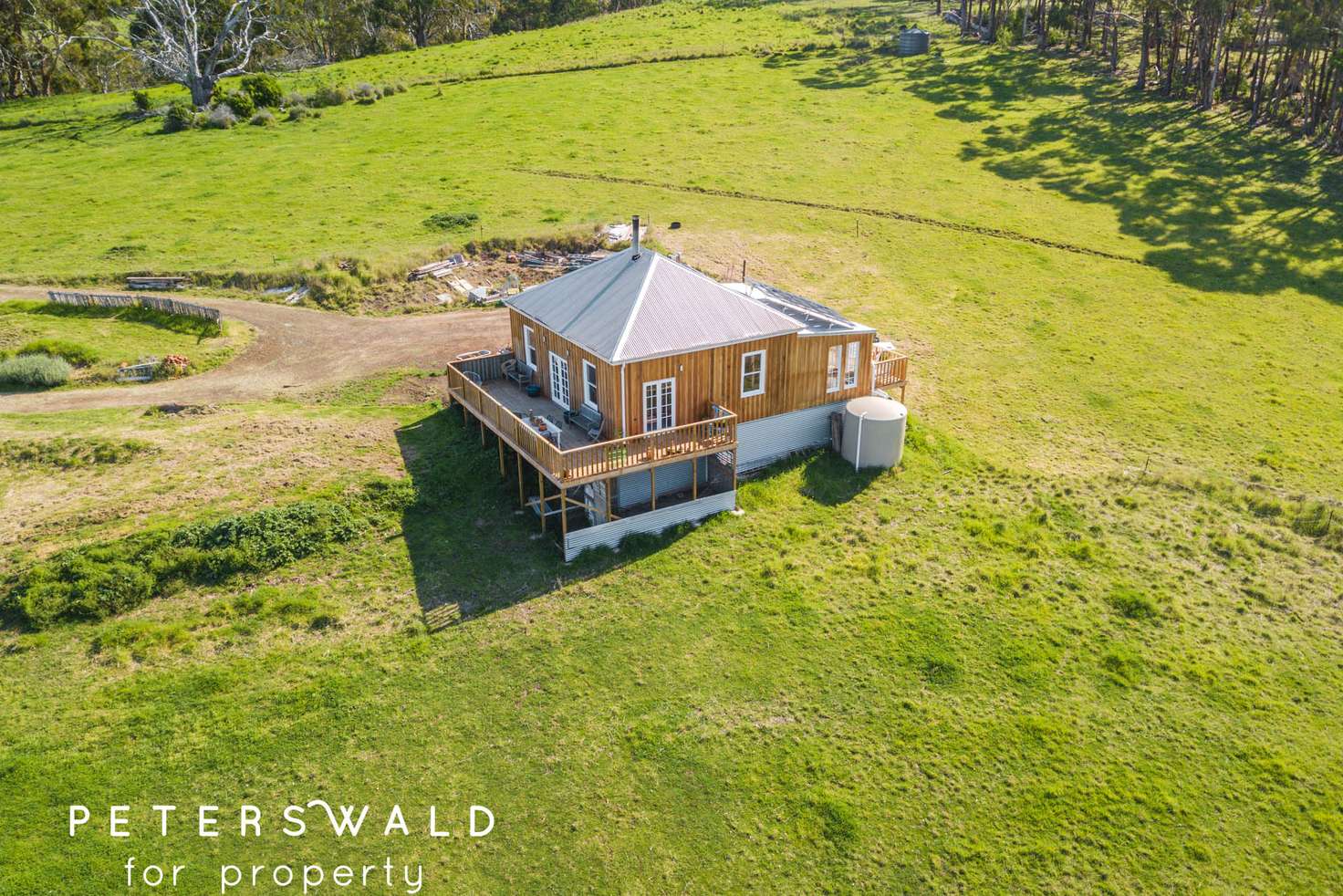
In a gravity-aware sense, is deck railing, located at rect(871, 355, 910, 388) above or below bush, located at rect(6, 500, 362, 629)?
above

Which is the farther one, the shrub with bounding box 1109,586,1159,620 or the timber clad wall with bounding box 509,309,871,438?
the timber clad wall with bounding box 509,309,871,438

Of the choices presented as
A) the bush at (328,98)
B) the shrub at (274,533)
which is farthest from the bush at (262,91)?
the shrub at (274,533)

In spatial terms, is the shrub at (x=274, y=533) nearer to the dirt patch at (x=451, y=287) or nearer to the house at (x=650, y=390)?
the house at (x=650, y=390)

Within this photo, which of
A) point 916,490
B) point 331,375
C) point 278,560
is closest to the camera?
point 278,560

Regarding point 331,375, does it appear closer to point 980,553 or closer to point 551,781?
point 551,781

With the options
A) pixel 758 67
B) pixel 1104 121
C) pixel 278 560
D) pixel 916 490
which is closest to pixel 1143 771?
pixel 916 490

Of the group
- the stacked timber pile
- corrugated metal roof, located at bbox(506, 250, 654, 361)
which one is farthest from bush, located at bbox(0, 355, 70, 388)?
corrugated metal roof, located at bbox(506, 250, 654, 361)

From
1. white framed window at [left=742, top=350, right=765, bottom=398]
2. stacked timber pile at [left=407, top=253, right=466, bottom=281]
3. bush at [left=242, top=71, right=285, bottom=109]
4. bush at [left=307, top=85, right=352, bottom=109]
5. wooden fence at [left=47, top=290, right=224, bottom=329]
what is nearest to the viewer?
white framed window at [left=742, top=350, right=765, bottom=398]

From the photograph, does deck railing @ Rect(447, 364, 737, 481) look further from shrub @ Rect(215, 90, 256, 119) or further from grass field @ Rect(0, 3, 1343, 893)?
shrub @ Rect(215, 90, 256, 119)
